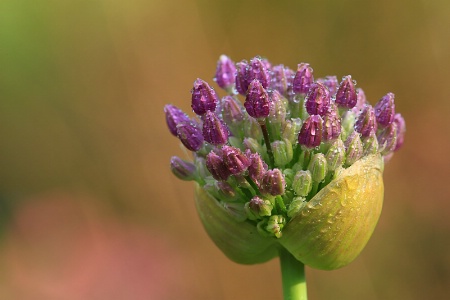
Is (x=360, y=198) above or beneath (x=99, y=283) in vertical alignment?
above

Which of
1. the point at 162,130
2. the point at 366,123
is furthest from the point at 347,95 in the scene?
the point at 162,130

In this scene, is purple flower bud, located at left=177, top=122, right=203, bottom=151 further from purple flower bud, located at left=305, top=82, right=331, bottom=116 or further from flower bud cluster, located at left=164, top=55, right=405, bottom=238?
purple flower bud, located at left=305, top=82, right=331, bottom=116

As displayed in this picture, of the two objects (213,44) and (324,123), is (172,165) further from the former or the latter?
(213,44)

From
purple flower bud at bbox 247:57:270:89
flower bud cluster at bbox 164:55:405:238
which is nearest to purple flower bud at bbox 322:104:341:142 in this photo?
flower bud cluster at bbox 164:55:405:238

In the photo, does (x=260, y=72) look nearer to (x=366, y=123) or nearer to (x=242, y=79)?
(x=242, y=79)

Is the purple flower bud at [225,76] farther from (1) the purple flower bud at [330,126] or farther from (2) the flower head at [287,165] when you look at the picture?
(1) the purple flower bud at [330,126]

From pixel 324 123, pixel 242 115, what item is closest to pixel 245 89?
pixel 242 115
